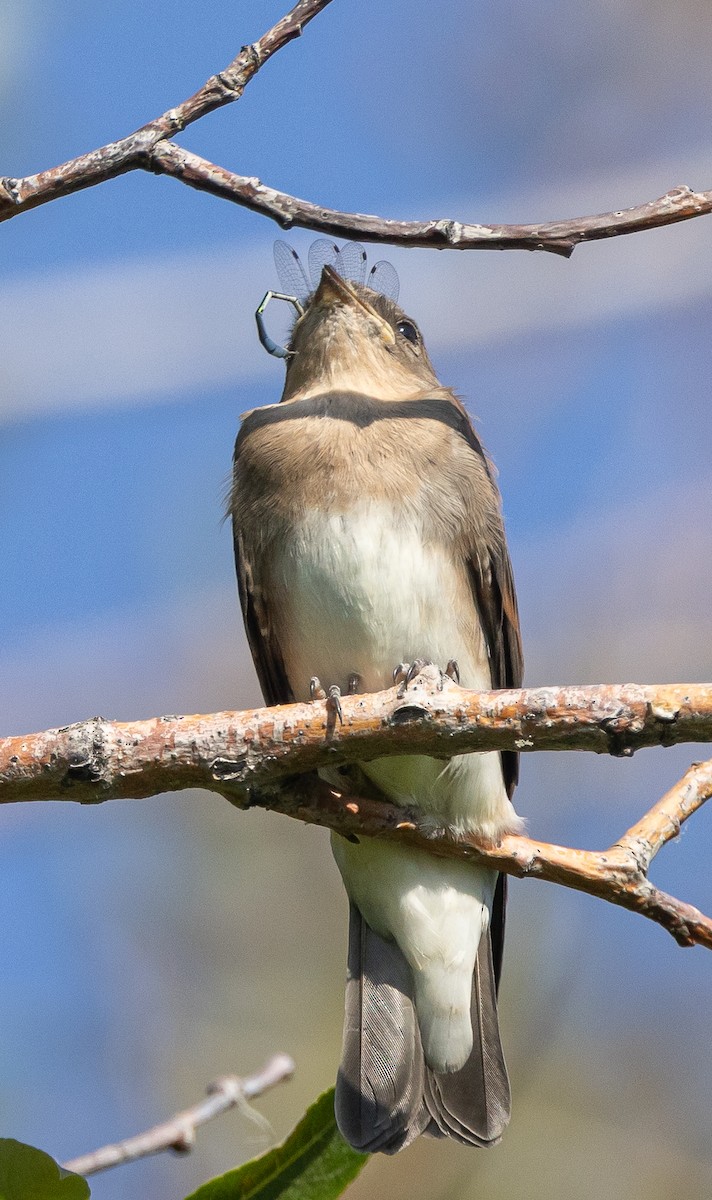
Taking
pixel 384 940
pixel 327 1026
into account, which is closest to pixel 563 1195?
pixel 327 1026

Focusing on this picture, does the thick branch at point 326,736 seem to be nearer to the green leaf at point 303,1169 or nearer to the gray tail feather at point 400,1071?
the green leaf at point 303,1169

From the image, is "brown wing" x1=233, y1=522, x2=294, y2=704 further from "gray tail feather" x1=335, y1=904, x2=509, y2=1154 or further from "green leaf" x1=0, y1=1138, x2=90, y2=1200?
"green leaf" x1=0, y1=1138, x2=90, y2=1200

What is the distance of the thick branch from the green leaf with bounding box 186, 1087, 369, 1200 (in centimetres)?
78

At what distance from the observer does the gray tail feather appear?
4316mm

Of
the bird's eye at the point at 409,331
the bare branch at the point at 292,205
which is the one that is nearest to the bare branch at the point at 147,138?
the bare branch at the point at 292,205

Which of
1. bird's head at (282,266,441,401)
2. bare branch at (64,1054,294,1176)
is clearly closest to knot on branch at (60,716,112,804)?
bare branch at (64,1054,294,1176)

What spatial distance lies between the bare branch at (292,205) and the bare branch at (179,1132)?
5.70 feet

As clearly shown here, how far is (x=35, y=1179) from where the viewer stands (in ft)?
7.48

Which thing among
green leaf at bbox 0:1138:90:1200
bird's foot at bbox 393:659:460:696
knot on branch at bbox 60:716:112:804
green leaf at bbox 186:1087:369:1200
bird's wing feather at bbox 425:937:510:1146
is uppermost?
knot on branch at bbox 60:716:112:804

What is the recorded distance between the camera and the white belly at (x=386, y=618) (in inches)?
169

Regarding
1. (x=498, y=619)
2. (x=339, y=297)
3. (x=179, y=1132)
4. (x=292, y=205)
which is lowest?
(x=179, y=1132)

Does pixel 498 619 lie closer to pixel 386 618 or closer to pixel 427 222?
pixel 386 618

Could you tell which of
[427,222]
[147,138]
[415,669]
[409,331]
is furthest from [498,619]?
[147,138]

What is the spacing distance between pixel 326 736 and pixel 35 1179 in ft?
3.92
